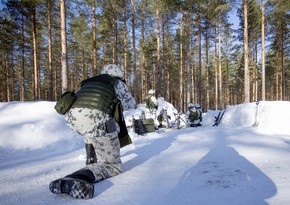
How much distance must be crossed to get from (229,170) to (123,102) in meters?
1.62

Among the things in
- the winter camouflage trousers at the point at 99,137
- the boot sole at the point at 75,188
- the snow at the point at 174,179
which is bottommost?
the snow at the point at 174,179

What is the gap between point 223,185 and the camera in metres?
2.28

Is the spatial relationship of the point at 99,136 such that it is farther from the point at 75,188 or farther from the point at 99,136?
the point at 75,188

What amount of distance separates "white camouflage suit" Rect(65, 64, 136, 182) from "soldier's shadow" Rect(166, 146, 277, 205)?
877 millimetres

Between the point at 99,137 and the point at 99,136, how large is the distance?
0.02 m

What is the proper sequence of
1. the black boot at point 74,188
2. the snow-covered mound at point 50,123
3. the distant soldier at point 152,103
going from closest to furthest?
the black boot at point 74,188 → the snow-covered mound at point 50,123 → the distant soldier at point 152,103

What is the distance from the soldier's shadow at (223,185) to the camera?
6.45 ft

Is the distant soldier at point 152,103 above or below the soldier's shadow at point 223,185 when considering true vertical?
above

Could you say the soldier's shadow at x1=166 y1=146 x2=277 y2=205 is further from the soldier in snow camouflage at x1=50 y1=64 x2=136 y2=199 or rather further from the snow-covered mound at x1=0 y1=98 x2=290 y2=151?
the snow-covered mound at x1=0 y1=98 x2=290 y2=151

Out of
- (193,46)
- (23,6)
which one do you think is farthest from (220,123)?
(193,46)

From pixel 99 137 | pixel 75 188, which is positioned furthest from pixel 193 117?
pixel 75 188

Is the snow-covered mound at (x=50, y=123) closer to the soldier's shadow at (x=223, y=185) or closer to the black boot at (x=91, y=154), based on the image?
the black boot at (x=91, y=154)

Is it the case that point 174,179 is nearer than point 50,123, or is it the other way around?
point 174,179

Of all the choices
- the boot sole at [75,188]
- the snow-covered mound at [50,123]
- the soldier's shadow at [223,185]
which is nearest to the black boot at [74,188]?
the boot sole at [75,188]
